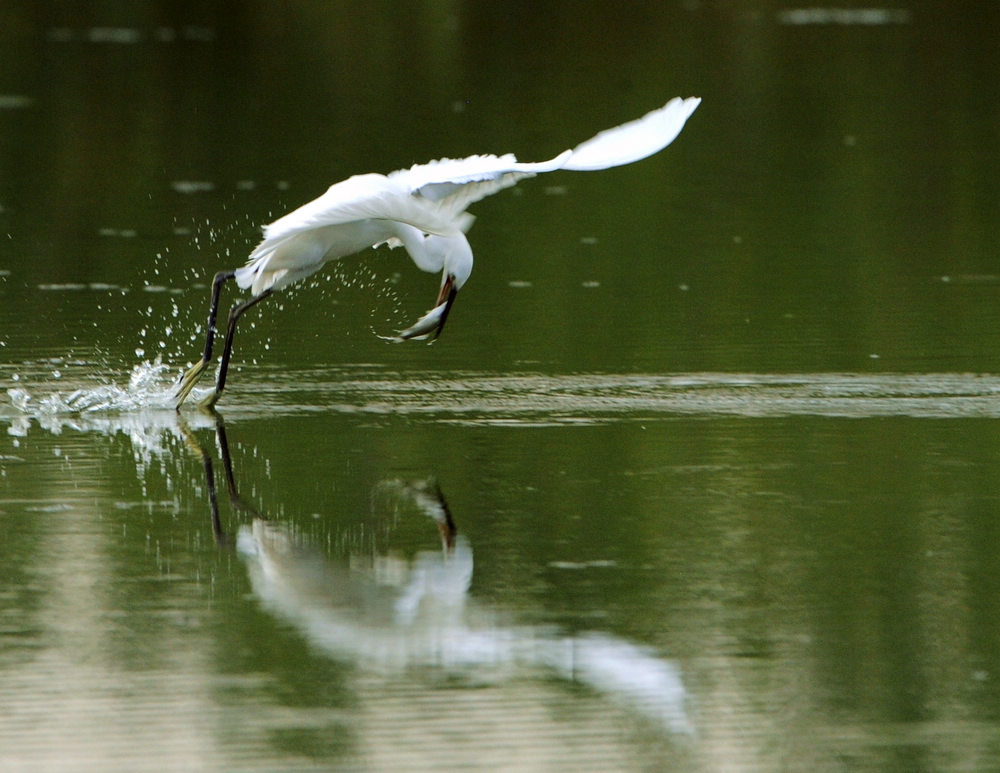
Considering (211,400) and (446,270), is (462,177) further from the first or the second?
(211,400)

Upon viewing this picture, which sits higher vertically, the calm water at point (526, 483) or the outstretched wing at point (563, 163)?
the outstretched wing at point (563, 163)

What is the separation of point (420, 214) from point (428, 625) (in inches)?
135

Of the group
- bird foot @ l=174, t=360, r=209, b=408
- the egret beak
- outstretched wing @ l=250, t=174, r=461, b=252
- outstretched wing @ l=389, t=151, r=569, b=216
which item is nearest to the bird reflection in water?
the egret beak

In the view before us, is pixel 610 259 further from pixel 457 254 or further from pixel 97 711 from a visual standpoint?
pixel 97 711

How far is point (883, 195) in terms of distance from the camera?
2017 cm

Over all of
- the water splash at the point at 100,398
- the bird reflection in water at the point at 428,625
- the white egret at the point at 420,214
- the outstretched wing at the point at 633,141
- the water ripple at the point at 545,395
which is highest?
the outstretched wing at the point at 633,141

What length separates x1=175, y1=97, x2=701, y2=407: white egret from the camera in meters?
10.2

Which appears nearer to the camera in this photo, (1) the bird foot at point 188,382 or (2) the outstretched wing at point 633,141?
(2) the outstretched wing at point 633,141

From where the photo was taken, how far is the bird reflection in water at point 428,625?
6625 millimetres

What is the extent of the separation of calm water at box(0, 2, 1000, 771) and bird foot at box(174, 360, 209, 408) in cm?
17

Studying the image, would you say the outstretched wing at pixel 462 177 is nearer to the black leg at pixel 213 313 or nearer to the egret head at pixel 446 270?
the egret head at pixel 446 270

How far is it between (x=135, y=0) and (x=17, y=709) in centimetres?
4338

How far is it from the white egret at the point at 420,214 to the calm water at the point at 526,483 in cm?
→ 65

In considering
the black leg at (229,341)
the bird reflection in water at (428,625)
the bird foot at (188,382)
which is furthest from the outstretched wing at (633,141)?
the bird reflection in water at (428,625)
